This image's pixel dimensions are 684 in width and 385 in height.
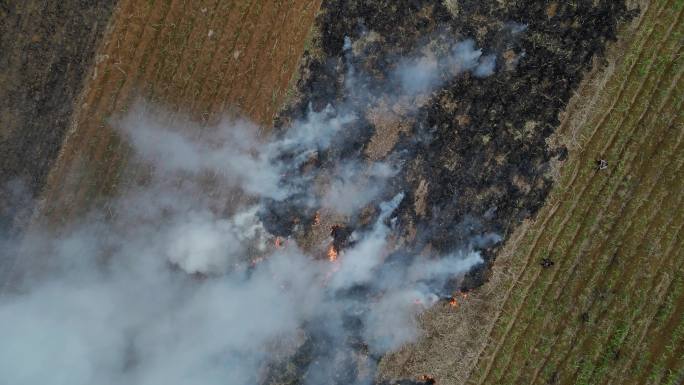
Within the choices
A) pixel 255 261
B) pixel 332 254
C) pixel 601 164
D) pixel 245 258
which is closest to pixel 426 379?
pixel 332 254

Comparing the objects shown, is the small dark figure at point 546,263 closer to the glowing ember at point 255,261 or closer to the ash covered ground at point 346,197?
the ash covered ground at point 346,197

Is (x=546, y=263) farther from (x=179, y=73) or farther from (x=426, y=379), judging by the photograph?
(x=179, y=73)

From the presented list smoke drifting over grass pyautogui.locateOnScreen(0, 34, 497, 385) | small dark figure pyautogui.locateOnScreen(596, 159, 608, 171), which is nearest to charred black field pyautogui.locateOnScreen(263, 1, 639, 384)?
smoke drifting over grass pyautogui.locateOnScreen(0, 34, 497, 385)

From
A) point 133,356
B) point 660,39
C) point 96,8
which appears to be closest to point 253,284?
point 133,356

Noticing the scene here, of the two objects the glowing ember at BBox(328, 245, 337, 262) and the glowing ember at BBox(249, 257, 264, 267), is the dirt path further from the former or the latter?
the glowing ember at BBox(328, 245, 337, 262)

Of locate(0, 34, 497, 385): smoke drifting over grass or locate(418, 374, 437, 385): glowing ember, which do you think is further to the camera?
locate(418, 374, 437, 385): glowing ember
